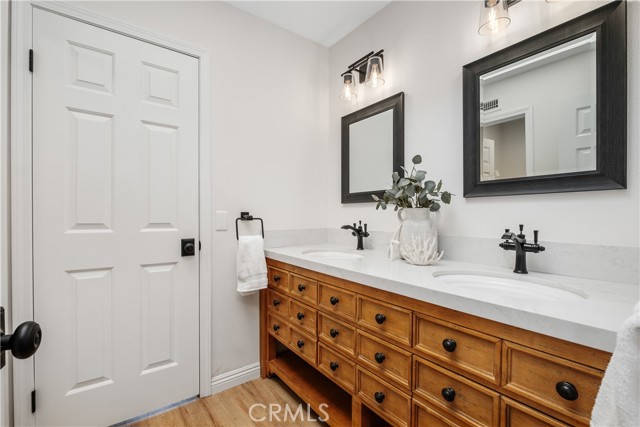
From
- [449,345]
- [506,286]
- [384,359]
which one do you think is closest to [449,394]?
[449,345]

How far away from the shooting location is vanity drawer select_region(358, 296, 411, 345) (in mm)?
1056

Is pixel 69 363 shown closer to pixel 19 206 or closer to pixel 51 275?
pixel 51 275

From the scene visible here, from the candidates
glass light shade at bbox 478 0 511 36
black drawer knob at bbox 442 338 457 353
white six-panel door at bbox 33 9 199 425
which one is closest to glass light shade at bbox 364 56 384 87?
glass light shade at bbox 478 0 511 36

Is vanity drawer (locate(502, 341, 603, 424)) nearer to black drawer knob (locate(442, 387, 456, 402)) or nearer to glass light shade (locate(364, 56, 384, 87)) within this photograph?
black drawer knob (locate(442, 387, 456, 402))

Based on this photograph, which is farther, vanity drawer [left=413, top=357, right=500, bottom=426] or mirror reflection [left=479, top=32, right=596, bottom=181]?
mirror reflection [left=479, top=32, right=596, bottom=181]

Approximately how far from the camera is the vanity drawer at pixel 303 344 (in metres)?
1.54

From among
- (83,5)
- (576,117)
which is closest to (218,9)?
(83,5)

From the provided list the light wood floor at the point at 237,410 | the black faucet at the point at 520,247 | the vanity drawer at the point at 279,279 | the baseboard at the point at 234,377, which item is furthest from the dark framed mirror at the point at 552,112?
the baseboard at the point at 234,377

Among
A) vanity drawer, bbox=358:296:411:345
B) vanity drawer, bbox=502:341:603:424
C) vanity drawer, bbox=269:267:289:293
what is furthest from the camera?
vanity drawer, bbox=269:267:289:293

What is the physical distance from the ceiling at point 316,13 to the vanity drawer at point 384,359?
2032mm

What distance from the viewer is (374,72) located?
190 centimetres

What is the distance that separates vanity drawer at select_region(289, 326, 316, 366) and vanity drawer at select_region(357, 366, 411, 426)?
13.4 inches

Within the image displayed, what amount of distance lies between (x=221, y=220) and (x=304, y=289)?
722 mm

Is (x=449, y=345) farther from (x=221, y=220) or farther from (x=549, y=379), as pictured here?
(x=221, y=220)
